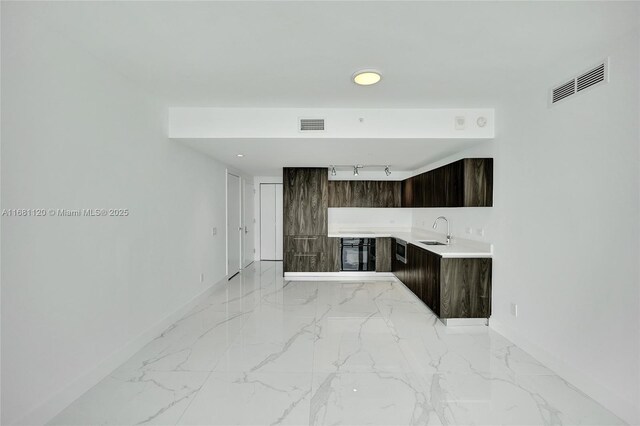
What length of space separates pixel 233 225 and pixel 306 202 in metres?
1.46

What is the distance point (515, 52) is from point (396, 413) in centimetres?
263

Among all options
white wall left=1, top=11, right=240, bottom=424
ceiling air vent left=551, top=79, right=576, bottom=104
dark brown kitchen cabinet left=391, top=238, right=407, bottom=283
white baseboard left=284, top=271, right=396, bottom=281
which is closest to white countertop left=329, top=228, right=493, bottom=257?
dark brown kitchen cabinet left=391, top=238, right=407, bottom=283

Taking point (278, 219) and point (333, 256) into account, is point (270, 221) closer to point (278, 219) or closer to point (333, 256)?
point (278, 219)

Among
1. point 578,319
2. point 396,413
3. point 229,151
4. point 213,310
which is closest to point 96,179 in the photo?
point 229,151

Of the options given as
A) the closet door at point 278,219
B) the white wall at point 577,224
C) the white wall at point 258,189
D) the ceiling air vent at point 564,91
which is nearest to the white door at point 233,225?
the white wall at point 258,189

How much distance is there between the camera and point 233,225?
556 centimetres

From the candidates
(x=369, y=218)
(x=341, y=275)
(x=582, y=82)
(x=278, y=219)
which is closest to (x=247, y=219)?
(x=278, y=219)

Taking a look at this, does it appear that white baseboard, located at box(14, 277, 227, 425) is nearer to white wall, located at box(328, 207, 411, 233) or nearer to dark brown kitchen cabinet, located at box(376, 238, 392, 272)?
dark brown kitchen cabinet, located at box(376, 238, 392, 272)

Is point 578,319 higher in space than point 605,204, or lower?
lower

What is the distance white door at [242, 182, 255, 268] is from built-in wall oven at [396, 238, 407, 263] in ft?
10.4

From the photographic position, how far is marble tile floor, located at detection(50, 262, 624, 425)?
1.90 m

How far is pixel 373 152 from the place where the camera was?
4.02 metres

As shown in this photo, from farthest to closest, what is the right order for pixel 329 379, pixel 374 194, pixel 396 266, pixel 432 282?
pixel 374 194
pixel 396 266
pixel 432 282
pixel 329 379

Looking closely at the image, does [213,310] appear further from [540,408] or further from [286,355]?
[540,408]
